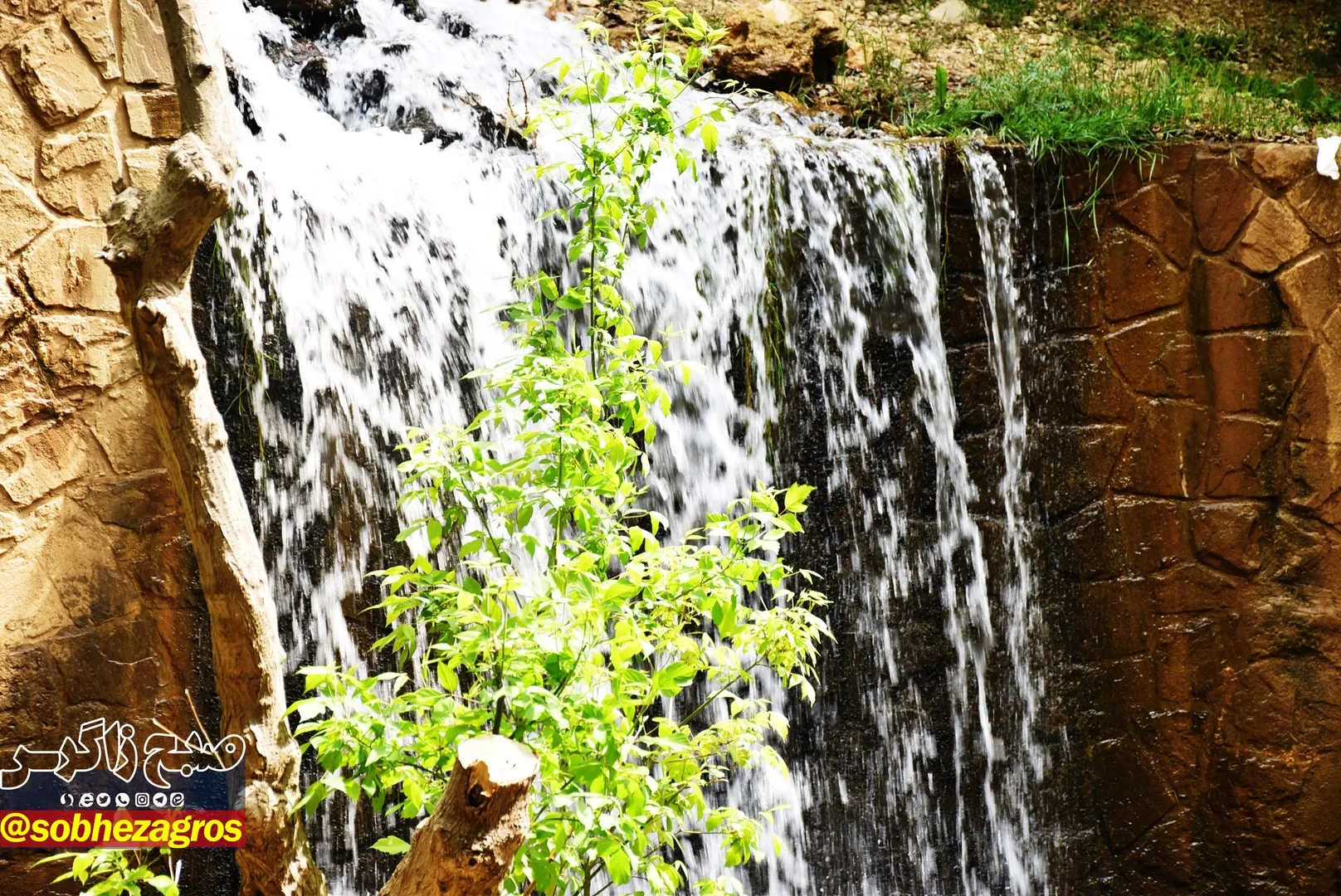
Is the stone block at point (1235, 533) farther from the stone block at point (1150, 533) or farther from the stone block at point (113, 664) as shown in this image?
the stone block at point (113, 664)

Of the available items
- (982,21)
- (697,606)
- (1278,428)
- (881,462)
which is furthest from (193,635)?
(982,21)

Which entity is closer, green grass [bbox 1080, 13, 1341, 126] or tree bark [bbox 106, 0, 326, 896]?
tree bark [bbox 106, 0, 326, 896]

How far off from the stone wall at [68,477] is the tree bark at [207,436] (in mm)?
1523

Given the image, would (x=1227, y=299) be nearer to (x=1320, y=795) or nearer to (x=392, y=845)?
(x=1320, y=795)

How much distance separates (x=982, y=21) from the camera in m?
5.82

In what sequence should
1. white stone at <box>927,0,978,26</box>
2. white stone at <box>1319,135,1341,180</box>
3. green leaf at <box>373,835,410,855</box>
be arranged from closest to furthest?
green leaf at <box>373,835,410,855</box> → white stone at <box>1319,135,1341,180</box> → white stone at <box>927,0,978,26</box>

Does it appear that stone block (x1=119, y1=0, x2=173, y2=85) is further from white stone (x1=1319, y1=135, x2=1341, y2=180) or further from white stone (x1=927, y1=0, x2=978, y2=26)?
white stone (x1=1319, y1=135, x2=1341, y2=180)

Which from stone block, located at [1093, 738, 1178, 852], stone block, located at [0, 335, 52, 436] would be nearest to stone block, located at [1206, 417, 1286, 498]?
stone block, located at [1093, 738, 1178, 852]

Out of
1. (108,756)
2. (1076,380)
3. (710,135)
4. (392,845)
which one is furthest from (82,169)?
(1076,380)

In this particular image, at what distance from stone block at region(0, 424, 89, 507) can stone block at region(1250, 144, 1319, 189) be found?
4.00 metres

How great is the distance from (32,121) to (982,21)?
4.15 m

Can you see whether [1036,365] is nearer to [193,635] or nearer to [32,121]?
[193,635]

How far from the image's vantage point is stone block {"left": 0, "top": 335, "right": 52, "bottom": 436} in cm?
348

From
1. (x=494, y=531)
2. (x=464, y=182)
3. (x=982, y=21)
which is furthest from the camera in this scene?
(x=982, y=21)
